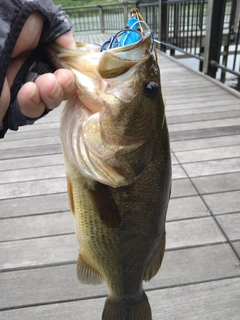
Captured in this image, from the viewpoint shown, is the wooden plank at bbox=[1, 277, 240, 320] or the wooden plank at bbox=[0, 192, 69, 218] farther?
the wooden plank at bbox=[0, 192, 69, 218]

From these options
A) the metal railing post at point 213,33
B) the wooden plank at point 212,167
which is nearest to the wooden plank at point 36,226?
the wooden plank at point 212,167

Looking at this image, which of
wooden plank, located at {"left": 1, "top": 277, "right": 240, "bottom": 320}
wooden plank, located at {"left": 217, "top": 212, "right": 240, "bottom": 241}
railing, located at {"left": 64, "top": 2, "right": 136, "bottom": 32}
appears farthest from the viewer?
railing, located at {"left": 64, "top": 2, "right": 136, "bottom": 32}

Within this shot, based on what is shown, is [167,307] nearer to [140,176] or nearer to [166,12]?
[140,176]

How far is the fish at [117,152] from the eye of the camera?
93cm

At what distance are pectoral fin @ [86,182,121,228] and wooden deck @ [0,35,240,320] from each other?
0.79m

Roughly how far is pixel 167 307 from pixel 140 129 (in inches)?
42.4

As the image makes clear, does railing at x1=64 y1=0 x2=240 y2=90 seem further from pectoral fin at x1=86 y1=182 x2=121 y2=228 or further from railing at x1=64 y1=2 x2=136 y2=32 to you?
pectoral fin at x1=86 y1=182 x2=121 y2=228

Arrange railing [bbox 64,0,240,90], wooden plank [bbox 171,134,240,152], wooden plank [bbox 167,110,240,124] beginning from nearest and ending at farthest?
wooden plank [bbox 171,134,240,152] < wooden plank [bbox 167,110,240,124] < railing [bbox 64,0,240,90]

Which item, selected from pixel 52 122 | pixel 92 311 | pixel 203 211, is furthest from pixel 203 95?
pixel 92 311

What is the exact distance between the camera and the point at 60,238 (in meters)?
2.03

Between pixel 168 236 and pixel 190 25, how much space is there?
915 cm

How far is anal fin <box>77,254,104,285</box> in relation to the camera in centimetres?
135

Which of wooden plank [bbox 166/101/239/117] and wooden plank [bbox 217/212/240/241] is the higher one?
wooden plank [bbox 217/212/240/241]

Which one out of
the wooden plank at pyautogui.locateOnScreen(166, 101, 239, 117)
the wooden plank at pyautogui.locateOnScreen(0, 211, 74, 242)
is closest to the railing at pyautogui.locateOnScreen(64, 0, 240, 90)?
the wooden plank at pyautogui.locateOnScreen(166, 101, 239, 117)
